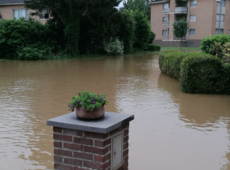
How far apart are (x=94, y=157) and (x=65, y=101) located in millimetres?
5515

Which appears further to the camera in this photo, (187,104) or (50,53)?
(50,53)

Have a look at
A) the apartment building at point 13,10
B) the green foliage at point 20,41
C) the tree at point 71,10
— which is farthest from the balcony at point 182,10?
the green foliage at point 20,41

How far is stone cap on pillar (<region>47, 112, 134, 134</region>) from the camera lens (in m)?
2.98

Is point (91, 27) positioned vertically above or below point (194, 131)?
above

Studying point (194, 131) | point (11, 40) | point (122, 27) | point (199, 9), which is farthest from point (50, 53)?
point (199, 9)

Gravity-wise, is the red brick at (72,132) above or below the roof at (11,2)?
below

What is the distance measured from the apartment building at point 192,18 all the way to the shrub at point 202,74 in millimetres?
36006

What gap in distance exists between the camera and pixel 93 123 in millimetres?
3111

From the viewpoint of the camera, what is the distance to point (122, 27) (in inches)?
1233

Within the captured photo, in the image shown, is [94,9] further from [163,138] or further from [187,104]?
[163,138]

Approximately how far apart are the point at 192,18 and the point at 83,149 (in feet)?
158

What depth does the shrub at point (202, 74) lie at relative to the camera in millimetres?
9203

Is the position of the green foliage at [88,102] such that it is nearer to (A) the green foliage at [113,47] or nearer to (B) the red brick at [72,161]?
(B) the red brick at [72,161]

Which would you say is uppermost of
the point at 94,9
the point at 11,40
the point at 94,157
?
the point at 94,9
